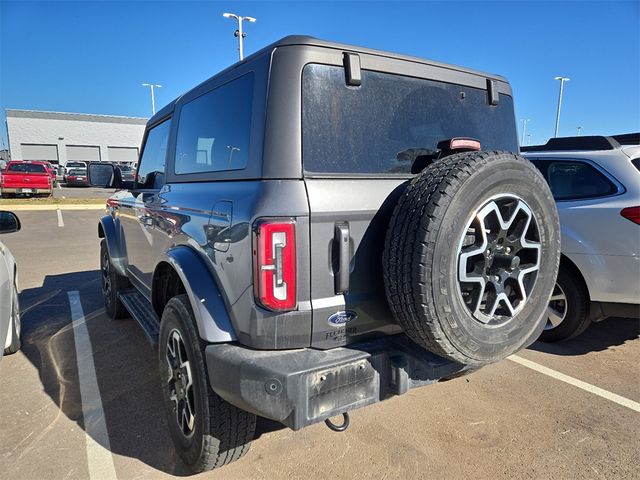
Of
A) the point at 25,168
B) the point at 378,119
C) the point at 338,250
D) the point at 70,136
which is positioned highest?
the point at 70,136

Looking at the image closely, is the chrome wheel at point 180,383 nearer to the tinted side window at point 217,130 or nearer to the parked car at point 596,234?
the tinted side window at point 217,130

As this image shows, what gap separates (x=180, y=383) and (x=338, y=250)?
1.26 meters

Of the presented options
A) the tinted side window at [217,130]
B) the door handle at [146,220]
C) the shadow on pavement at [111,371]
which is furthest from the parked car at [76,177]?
the tinted side window at [217,130]

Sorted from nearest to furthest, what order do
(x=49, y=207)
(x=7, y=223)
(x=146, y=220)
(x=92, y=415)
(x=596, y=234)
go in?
(x=92, y=415) < (x=146, y=220) < (x=7, y=223) < (x=596, y=234) < (x=49, y=207)

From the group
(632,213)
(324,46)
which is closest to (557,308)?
(632,213)

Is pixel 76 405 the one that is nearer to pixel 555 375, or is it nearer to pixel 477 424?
pixel 477 424

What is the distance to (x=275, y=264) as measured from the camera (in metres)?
1.82

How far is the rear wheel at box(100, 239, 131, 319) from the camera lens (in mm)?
4512

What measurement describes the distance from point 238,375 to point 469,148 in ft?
5.47

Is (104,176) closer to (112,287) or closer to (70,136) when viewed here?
(112,287)

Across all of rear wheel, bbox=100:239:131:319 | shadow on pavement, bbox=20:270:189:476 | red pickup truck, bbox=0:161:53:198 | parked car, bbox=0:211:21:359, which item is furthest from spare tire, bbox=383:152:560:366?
red pickup truck, bbox=0:161:53:198

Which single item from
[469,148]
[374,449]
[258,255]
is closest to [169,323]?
[258,255]

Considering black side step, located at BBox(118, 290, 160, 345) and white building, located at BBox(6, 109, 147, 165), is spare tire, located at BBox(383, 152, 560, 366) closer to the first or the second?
black side step, located at BBox(118, 290, 160, 345)

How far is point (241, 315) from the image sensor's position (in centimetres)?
192
